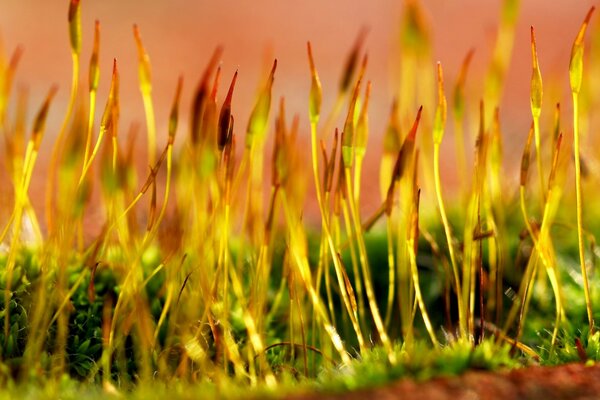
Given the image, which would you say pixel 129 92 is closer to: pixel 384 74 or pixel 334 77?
pixel 334 77

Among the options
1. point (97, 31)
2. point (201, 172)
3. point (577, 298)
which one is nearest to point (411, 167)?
point (201, 172)

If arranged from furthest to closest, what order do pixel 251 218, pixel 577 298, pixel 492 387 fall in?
pixel 577 298 → pixel 251 218 → pixel 492 387

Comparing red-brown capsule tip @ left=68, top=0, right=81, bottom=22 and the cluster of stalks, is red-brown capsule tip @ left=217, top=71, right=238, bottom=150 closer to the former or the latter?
the cluster of stalks

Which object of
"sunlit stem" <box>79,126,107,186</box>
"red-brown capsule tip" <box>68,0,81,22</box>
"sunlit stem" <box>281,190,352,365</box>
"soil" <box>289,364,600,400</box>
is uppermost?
"red-brown capsule tip" <box>68,0,81,22</box>

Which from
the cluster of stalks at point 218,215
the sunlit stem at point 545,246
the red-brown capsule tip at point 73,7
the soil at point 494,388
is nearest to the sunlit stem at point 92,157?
the cluster of stalks at point 218,215

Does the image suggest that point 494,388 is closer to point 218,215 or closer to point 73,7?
point 218,215

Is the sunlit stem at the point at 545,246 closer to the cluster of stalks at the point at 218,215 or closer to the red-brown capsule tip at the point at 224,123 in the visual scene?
the cluster of stalks at the point at 218,215

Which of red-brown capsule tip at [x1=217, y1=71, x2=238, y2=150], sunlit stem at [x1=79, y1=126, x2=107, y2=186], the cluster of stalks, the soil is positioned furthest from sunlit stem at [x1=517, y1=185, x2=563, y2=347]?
sunlit stem at [x1=79, y1=126, x2=107, y2=186]

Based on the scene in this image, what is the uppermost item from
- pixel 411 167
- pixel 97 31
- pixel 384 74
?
pixel 384 74

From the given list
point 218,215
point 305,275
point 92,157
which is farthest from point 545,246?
point 92,157
